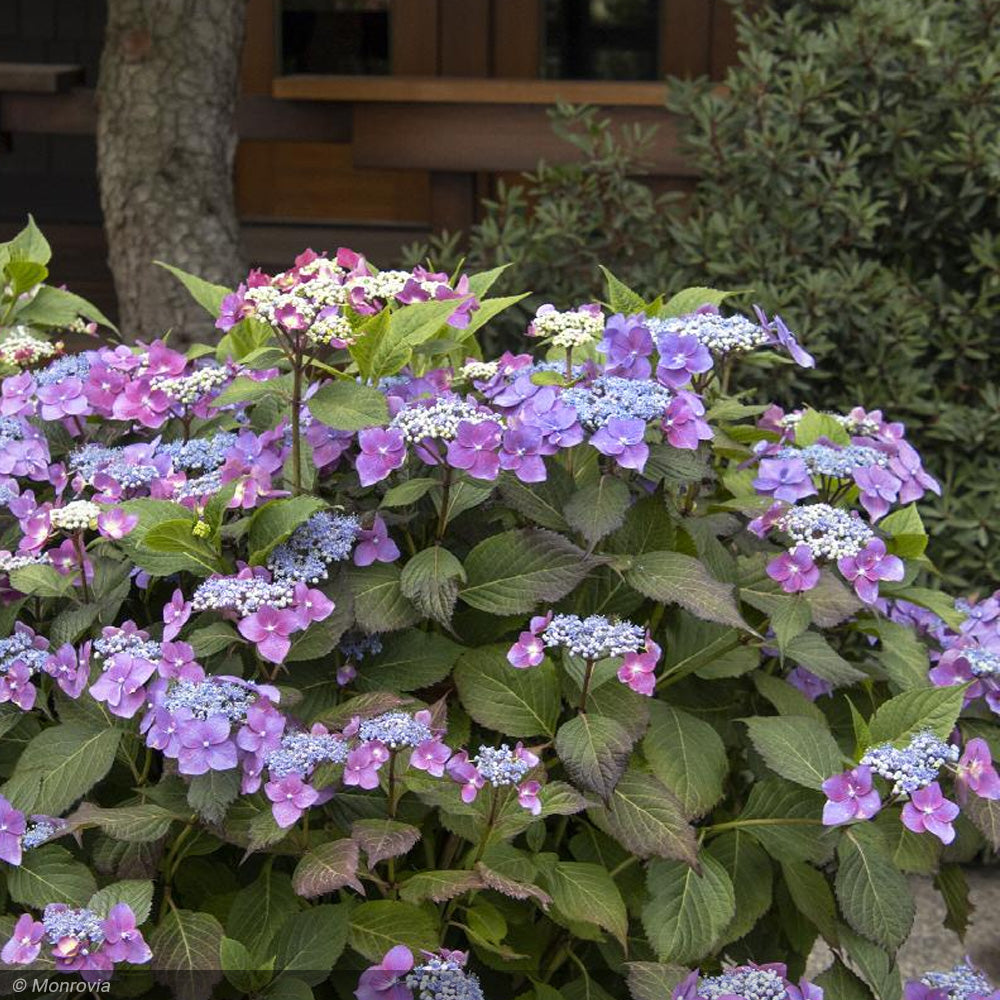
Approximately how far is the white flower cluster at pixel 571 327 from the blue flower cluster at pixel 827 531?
27 cm

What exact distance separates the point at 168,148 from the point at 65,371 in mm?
2725

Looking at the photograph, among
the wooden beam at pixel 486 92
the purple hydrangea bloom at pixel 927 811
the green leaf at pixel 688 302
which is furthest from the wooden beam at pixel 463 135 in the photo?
the purple hydrangea bloom at pixel 927 811

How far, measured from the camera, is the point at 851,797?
1.44m

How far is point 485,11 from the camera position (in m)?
6.82

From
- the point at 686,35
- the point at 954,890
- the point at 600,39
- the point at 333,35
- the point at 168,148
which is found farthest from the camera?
the point at 333,35

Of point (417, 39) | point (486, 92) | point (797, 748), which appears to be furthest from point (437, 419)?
point (417, 39)

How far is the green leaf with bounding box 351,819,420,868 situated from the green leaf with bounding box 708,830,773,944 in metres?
0.36

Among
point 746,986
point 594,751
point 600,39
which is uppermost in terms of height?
point 600,39

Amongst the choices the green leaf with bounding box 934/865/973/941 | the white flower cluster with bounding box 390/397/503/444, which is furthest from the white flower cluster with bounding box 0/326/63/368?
the green leaf with bounding box 934/865/973/941

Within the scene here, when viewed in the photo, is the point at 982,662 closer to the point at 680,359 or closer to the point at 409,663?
the point at 680,359

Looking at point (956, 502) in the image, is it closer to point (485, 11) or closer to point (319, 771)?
point (319, 771)

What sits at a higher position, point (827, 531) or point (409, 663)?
point (827, 531)

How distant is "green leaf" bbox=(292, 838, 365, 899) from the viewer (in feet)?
4.31

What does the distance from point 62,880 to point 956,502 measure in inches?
Answer: 114
